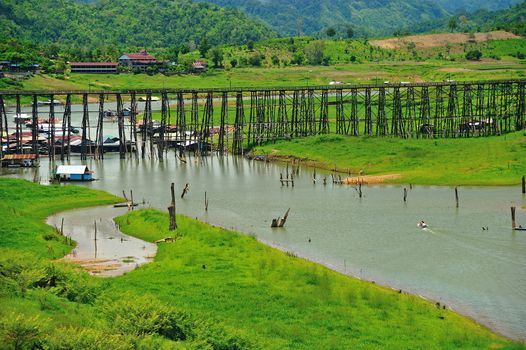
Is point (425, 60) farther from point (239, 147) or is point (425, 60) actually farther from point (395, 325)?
point (395, 325)

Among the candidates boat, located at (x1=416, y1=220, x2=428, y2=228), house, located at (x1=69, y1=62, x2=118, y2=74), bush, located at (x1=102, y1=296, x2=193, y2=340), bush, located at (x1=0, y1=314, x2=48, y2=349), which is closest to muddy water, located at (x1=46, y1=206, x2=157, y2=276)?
bush, located at (x1=102, y1=296, x2=193, y2=340)

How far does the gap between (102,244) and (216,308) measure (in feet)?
42.1

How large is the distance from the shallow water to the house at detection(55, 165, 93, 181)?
1506 mm

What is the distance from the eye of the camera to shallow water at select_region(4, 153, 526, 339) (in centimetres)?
3550

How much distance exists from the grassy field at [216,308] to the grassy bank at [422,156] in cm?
2334

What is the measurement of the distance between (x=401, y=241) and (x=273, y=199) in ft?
43.8

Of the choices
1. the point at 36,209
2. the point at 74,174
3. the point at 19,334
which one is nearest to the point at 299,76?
the point at 74,174

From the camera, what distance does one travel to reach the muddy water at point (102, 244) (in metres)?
39.1

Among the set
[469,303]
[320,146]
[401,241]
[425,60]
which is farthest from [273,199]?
[425,60]

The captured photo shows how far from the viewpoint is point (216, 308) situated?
105 feet

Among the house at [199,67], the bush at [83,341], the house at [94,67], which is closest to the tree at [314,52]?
the house at [199,67]

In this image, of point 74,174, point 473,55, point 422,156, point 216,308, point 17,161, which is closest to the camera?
point 216,308

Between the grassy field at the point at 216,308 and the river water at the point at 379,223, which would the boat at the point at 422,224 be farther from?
the grassy field at the point at 216,308

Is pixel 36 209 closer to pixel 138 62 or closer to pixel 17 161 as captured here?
pixel 17 161
